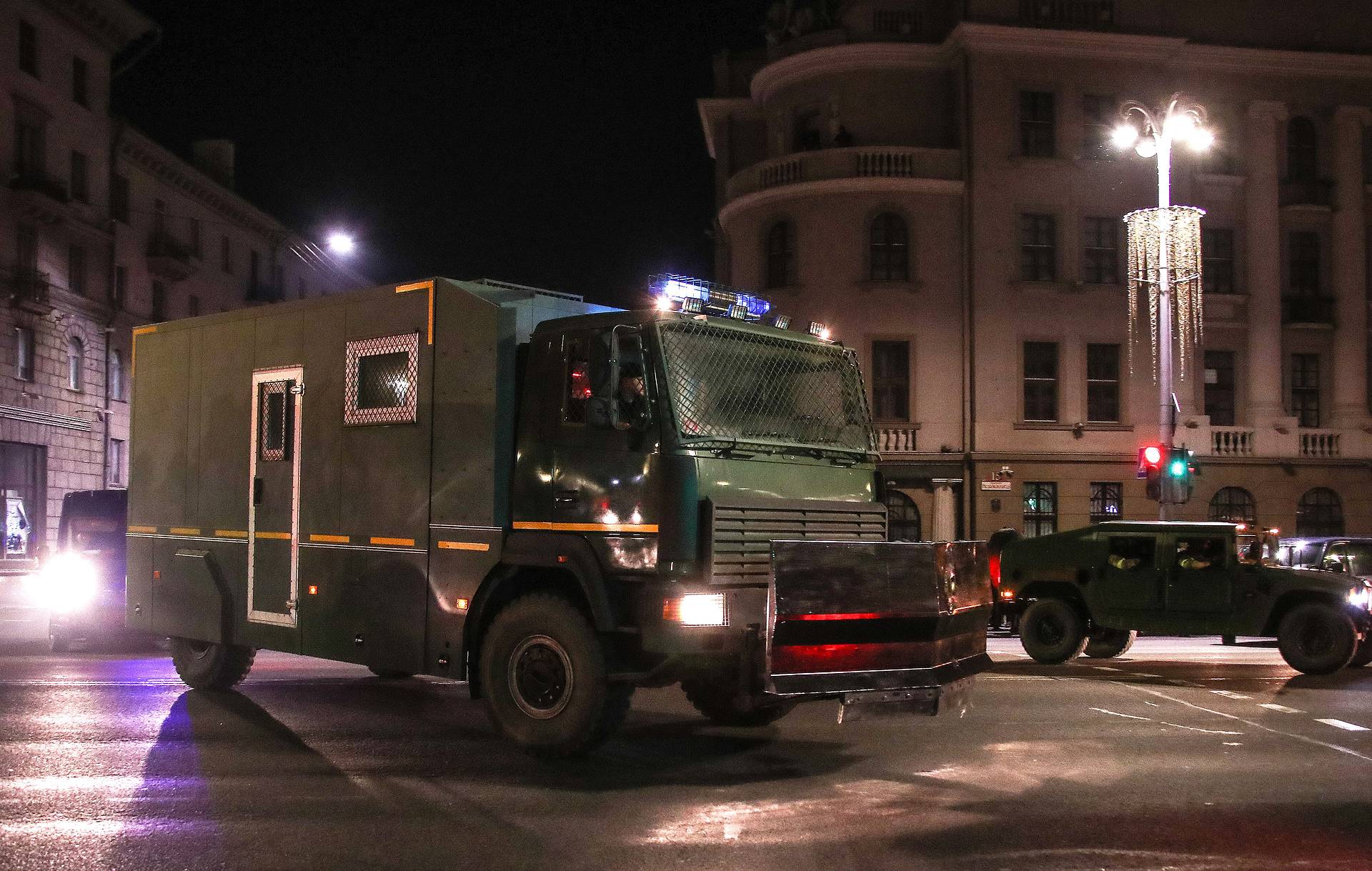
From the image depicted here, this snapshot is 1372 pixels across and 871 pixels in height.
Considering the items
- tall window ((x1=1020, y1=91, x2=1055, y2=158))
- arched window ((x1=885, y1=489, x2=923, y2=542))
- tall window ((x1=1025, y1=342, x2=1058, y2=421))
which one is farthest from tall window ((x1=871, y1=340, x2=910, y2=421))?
tall window ((x1=1020, y1=91, x2=1055, y2=158))

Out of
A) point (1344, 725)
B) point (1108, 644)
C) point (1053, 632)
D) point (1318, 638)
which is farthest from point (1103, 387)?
point (1344, 725)

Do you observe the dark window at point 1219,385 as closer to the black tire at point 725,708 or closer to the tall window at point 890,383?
the tall window at point 890,383

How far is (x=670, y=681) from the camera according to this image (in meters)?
8.95

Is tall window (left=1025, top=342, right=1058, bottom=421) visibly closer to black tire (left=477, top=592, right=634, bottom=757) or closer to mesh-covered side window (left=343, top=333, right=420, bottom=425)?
mesh-covered side window (left=343, top=333, right=420, bottom=425)

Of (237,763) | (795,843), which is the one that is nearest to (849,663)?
(795,843)

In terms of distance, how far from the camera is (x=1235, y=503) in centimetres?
3444

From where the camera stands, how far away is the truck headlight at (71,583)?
16141 millimetres

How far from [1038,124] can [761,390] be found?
27.2 m

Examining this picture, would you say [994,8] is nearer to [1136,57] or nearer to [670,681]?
[1136,57]

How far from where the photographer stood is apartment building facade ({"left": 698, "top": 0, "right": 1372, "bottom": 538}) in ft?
110

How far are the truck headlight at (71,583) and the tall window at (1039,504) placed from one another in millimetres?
22923

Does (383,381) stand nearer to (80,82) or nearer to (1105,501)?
(1105,501)

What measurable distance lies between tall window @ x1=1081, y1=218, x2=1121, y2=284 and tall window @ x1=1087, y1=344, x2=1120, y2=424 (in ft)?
5.78

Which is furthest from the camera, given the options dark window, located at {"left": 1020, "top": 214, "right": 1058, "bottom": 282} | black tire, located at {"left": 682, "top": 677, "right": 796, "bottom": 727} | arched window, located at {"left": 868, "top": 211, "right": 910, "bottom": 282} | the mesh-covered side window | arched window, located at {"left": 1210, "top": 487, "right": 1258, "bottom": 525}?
arched window, located at {"left": 1210, "top": 487, "right": 1258, "bottom": 525}
